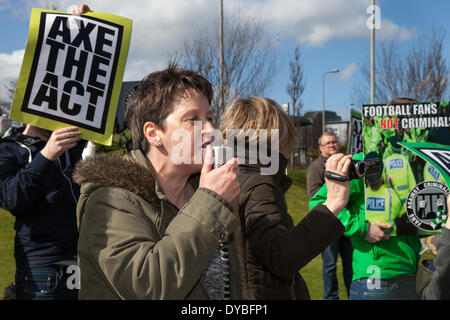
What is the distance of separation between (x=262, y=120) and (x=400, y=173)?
1134 mm

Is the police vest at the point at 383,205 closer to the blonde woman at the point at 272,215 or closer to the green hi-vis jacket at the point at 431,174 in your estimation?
the green hi-vis jacket at the point at 431,174

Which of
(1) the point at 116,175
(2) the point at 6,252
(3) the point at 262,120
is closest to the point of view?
(1) the point at 116,175

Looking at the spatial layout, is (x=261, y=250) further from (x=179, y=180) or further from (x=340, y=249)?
(x=340, y=249)

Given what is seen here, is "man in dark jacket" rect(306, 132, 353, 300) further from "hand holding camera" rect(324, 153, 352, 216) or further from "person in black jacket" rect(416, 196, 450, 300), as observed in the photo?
"hand holding camera" rect(324, 153, 352, 216)

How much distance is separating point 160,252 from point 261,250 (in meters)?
0.67

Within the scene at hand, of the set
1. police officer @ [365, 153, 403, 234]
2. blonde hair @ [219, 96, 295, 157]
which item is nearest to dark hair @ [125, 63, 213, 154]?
blonde hair @ [219, 96, 295, 157]

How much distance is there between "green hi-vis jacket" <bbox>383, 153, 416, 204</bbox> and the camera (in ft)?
9.10

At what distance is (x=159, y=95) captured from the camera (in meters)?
1.73

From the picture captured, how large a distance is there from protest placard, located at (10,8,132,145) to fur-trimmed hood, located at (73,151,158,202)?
0.77 meters

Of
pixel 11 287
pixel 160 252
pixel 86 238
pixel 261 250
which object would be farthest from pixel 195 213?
pixel 11 287

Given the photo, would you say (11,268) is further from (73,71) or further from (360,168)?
(360,168)

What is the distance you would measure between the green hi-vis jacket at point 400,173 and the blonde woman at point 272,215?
2.93ft

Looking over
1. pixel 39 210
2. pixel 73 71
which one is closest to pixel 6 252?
pixel 39 210

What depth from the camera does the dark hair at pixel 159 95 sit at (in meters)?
1.72
